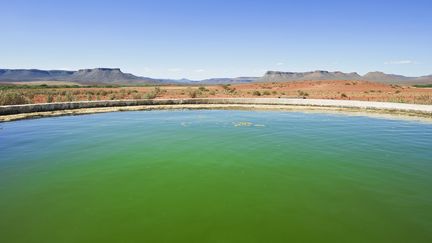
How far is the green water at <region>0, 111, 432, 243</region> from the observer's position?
4.83m

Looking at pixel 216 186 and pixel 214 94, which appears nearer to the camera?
pixel 216 186

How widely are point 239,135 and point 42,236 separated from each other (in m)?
8.78

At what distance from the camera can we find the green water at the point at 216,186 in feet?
15.9

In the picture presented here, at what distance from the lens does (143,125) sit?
15164 millimetres

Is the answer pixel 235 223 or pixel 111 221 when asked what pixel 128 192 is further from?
pixel 235 223

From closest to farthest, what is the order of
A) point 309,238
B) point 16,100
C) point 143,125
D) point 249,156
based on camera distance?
point 309,238 < point 249,156 < point 143,125 < point 16,100

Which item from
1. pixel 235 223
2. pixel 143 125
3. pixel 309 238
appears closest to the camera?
pixel 309 238

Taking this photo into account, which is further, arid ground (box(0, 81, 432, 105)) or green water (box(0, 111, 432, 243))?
arid ground (box(0, 81, 432, 105))

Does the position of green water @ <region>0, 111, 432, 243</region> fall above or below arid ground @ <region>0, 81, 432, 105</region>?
below

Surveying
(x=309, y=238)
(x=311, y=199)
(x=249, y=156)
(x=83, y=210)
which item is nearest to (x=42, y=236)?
(x=83, y=210)

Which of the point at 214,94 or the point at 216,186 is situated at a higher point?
the point at 214,94

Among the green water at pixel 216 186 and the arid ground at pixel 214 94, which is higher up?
the arid ground at pixel 214 94

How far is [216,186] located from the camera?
6.82m

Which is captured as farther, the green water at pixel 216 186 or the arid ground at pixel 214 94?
the arid ground at pixel 214 94
